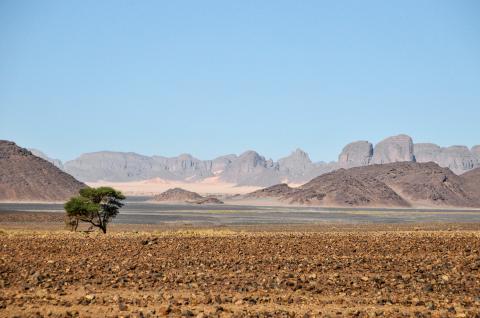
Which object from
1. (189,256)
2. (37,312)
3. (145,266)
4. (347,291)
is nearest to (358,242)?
(189,256)

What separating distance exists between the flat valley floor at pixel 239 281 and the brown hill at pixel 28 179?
154m

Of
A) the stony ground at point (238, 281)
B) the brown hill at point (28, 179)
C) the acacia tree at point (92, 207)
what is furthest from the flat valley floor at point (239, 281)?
the brown hill at point (28, 179)

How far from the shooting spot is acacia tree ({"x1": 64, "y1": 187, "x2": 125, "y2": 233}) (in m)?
56.9

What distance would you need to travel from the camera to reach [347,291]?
748 inches

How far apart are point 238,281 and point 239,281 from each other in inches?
1.1

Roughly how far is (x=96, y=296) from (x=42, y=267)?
6296 mm

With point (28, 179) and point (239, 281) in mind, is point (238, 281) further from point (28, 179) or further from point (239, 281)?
point (28, 179)

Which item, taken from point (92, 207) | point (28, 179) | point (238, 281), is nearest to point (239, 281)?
point (238, 281)

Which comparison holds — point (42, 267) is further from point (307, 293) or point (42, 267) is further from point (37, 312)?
point (307, 293)

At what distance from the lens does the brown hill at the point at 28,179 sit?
590 feet

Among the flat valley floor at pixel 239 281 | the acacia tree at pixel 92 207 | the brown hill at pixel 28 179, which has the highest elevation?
the brown hill at pixel 28 179

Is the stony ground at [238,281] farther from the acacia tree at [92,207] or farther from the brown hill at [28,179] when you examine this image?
the brown hill at [28,179]

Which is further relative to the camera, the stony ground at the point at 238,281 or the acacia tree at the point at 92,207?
the acacia tree at the point at 92,207

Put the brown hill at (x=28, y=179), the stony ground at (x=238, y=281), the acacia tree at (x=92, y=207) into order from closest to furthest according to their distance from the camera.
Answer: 1. the stony ground at (x=238, y=281)
2. the acacia tree at (x=92, y=207)
3. the brown hill at (x=28, y=179)
